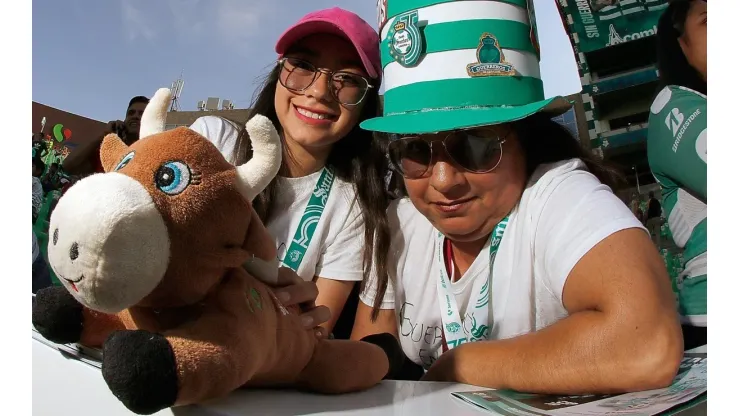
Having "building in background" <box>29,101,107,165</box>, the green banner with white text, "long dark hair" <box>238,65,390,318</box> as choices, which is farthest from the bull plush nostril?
"building in background" <box>29,101,107,165</box>

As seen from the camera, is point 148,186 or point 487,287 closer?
point 148,186

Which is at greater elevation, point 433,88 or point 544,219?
point 433,88

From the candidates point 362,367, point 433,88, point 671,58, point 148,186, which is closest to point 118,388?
point 148,186

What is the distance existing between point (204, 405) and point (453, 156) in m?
0.93

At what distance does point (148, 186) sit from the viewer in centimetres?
64

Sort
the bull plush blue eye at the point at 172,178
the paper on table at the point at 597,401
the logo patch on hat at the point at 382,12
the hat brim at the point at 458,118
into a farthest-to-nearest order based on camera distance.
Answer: the logo patch on hat at the point at 382,12
the hat brim at the point at 458,118
the paper on table at the point at 597,401
the bull plush blue eye at the point at 172,178

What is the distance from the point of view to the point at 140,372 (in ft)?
1.77

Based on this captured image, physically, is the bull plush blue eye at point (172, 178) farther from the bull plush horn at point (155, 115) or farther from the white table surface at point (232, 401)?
the white table surface at point (232, 401)

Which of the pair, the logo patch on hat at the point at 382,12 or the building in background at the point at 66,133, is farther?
the building in background at the point at 66,133

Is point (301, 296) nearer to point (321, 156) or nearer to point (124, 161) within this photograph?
point (124, 161)

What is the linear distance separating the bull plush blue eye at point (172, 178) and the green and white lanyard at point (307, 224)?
1.11 meters

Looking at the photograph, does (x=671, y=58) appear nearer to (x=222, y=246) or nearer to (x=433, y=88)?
(x=433, y=88)

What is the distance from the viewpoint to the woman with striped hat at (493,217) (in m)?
1.01

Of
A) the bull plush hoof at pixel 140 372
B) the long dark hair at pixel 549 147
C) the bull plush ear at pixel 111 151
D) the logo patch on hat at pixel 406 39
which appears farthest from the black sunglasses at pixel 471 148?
the bull plush hoof at pixel 140 372
